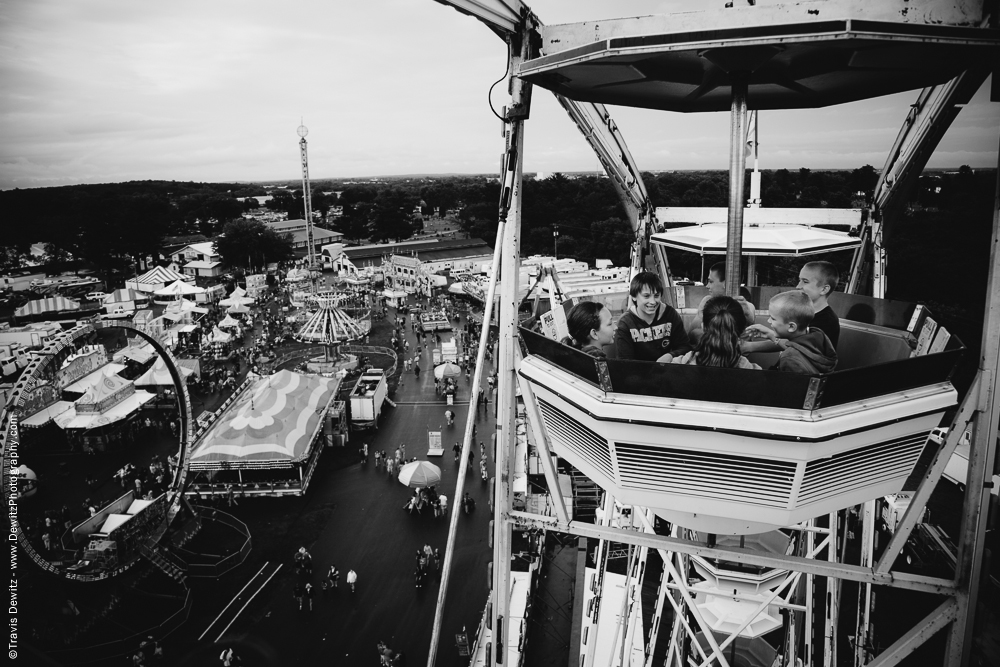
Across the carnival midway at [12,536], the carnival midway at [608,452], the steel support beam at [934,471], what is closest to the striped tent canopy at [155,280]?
the carnival midway at [608,452]

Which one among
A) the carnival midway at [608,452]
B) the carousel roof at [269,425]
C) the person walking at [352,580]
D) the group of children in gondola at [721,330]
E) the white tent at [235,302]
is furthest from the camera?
the white tent at [235,302]

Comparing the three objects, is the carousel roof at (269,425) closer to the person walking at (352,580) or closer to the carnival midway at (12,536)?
the carnival midway at (12,536)

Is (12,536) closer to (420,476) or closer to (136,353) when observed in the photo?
(420,476)

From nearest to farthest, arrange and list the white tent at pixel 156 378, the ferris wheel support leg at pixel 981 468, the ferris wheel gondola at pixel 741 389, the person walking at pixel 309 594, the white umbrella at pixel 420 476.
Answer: the ferris wheel gondola at pixel 741 389, the ferris wheel support leg at pixel 981 468, the person walking at pixel 309 594, the white umbrella at pixel 420 476, the white tent at pixel 156 378

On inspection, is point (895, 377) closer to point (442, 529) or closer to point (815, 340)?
point (815, 340)

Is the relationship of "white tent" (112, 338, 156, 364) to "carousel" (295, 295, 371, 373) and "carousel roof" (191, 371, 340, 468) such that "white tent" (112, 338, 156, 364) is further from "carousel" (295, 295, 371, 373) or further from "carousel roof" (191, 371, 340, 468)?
"carousel roof" (191, 371, 340, 468)

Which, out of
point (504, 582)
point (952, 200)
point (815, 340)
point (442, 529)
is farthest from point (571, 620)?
point (952, 200)

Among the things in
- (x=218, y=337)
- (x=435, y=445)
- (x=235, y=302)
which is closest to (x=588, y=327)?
(x=435, y=445)
